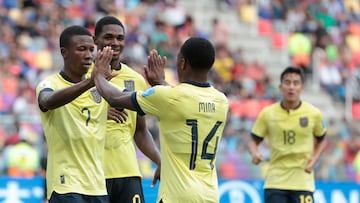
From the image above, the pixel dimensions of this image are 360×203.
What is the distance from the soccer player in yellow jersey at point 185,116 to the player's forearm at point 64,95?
5.8 inches

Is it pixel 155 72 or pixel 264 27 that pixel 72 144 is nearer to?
pixel 155 72

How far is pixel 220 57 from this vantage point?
25.6 m

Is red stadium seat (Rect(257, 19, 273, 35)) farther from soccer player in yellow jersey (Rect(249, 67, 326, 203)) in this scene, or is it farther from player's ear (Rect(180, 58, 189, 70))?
player's ear (Rect(180, 58, 189, 70))

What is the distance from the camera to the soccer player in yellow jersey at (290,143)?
13.6 meters

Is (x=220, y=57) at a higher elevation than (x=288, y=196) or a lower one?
higher

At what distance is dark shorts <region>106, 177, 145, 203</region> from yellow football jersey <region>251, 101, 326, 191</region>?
12.0ft

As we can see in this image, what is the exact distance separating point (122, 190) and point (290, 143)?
12.7ft

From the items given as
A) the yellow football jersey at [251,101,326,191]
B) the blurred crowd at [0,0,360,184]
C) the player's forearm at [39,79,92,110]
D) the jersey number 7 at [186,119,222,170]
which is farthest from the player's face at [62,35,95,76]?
the blurred crowd at [0,0,360,184]

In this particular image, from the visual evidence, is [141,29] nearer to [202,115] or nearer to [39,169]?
[39,169]

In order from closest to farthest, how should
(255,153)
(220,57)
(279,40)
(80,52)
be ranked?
(80,52)
(255,153)
(220,57)
(279,40)

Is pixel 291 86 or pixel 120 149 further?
pixel 291 86

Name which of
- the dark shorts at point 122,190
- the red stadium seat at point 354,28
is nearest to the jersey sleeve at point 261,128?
the dark shorts at point 122,190

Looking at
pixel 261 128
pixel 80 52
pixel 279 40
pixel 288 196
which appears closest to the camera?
pixel 80 52

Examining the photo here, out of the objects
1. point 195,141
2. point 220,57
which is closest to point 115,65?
point 195,141
